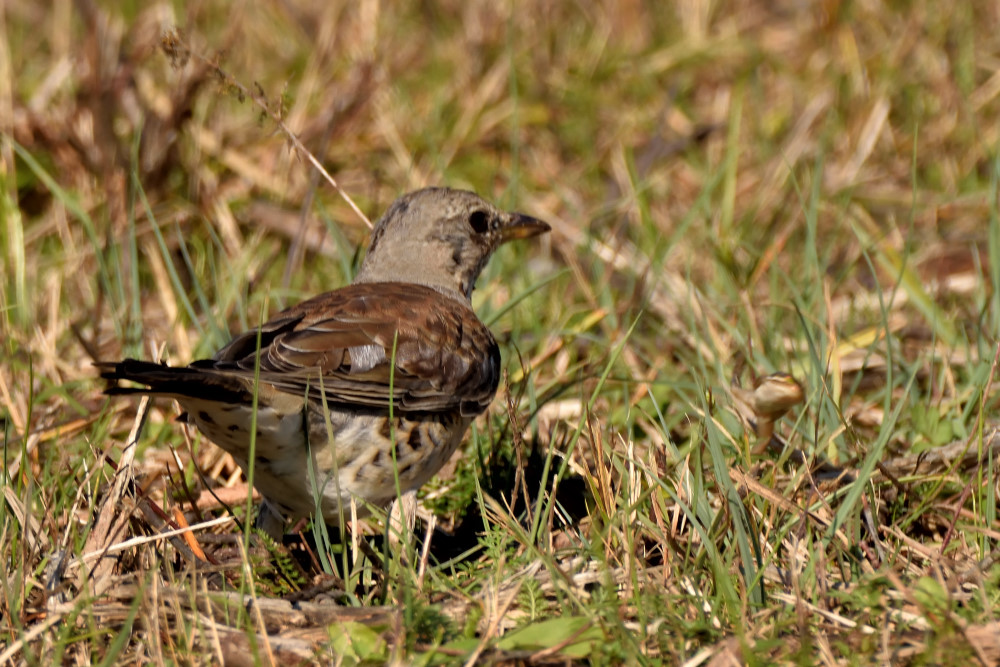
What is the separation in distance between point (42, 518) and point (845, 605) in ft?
7.09

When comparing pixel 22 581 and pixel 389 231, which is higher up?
pixel 389 231

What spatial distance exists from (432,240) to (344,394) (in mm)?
1264

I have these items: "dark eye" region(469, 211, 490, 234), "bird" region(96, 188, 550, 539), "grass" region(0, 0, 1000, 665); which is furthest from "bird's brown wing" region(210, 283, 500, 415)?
"dark eye" region(469, 211, 490, 234)

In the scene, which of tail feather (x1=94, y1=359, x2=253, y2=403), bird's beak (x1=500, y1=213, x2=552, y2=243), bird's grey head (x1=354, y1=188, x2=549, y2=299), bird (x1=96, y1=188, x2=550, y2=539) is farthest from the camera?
bird's beak (x1=500, y1=213, x2=552, y2=243)

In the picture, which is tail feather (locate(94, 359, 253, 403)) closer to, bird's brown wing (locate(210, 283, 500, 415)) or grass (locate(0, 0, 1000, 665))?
bird's brown wing (locate(210, 283, 500, 415))

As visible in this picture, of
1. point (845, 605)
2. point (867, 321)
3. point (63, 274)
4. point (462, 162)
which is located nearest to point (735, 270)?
point (867, 321)

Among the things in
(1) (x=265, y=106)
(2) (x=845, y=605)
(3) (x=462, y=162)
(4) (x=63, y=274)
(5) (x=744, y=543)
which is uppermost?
(3) (x=462, y=162)

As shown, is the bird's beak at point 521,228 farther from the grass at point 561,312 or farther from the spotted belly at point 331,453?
the spotted belly at point 331,453

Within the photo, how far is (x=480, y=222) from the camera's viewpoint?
4852 millimetres

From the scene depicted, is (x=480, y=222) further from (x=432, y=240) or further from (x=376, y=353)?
(x=376, y=353)

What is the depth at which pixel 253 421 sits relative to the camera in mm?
3145

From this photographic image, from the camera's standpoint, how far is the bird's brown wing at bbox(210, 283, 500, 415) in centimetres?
360

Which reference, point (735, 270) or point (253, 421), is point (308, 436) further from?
point (735, 270)

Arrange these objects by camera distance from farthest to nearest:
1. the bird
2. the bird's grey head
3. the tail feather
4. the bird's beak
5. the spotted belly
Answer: the bird's beak → the bird's grey head → the spotted belly → the bird → the tail feather
